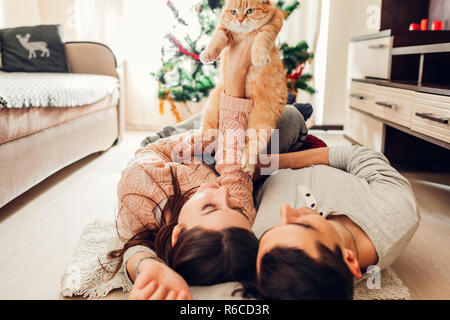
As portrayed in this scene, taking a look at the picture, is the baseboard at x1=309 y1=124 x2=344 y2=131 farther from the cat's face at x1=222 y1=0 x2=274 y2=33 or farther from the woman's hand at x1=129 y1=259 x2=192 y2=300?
the woman's hand at x1=129 y1=259 x2=192 y2=300

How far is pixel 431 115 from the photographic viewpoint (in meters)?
1.58

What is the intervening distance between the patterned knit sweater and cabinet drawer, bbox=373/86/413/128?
44.2 inches

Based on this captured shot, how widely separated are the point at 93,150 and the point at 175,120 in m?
1.17

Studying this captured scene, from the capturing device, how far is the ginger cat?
36.3 inches

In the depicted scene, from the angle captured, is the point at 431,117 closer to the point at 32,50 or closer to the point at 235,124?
the point at 235,124

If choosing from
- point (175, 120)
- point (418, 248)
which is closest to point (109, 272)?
point (418, 248)

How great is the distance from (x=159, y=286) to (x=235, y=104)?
53 cm

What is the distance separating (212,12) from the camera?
2635mm

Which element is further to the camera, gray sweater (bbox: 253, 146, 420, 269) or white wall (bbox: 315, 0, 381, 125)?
white wall (bbox: 315, 0, 381, 125)

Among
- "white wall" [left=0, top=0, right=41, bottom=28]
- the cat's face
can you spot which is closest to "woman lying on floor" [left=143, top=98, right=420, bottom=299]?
the cat's face

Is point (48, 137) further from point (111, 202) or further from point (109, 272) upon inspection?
point (109, 272)

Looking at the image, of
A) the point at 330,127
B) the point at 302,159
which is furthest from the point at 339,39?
the point at 302,159

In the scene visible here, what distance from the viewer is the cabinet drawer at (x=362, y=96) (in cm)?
231

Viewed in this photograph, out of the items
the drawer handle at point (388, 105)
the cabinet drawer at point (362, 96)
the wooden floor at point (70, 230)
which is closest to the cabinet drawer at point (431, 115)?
the drawer handle at point (388, 105)
